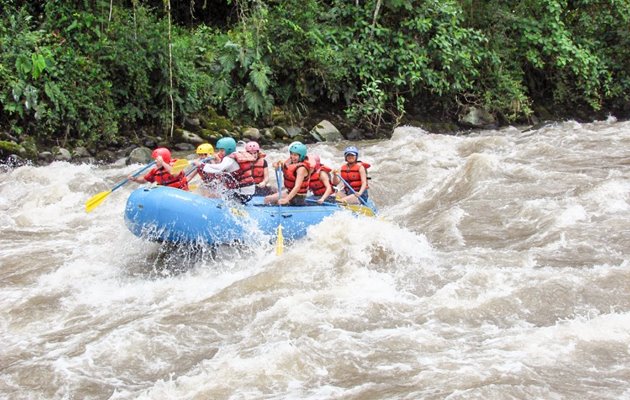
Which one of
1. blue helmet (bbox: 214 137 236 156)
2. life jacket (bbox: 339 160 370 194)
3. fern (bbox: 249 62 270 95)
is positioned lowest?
A: life jacket (bbox: 339 160 370 194)

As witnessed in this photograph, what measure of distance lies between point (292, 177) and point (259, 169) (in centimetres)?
39

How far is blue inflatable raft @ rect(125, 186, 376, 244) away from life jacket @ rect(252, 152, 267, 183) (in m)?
0.80

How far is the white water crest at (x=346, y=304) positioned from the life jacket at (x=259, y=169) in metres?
1.04

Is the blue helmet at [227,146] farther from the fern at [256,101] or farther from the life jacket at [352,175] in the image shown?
the fern at [256,101]

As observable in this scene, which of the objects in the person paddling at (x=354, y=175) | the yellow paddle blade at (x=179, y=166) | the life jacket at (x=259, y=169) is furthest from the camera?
the person paddling at (x=354, y=175)

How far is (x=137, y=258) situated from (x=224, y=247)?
929mm

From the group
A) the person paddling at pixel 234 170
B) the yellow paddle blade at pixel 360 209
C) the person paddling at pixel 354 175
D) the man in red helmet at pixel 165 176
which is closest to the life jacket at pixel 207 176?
the person paddling at pixel 234 170

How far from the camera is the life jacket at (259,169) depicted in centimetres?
775

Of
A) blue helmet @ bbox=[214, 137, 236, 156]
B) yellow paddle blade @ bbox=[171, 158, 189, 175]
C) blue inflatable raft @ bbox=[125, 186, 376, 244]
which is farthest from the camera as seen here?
blue helmet @ bbox=[214, 137, 236, 156]

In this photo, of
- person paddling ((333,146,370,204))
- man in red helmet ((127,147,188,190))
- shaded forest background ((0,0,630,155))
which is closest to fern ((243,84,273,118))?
shaded forest background ((0,0,630,155))

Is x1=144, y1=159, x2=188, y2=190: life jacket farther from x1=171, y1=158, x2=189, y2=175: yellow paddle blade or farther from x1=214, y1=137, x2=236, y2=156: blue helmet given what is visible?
x1=214, y1=137, x2=236, y2=156: blue helmet

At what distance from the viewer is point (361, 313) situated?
5238 mm

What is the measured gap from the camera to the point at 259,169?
7.78m

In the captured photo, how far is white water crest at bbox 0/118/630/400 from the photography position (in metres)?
4.27
